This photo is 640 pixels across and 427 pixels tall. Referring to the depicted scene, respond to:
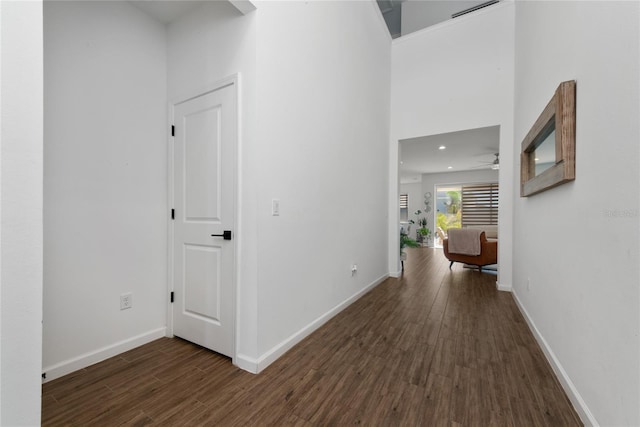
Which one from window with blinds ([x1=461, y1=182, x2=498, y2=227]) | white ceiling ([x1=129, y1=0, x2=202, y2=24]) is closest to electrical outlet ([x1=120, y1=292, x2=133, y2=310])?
white ceiling ([x1=129, y1=0, x2=202, y2=24])

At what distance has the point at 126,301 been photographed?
2.07 metres

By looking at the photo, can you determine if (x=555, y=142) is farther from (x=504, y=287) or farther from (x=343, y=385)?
(x=504, y=287)

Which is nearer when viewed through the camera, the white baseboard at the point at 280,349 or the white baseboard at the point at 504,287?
the white baseboard at the point at 280,349

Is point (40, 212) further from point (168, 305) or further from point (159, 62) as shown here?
point (159, 62)

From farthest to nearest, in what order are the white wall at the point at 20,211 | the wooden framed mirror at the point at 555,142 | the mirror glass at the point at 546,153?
the mirror glass at the point at 546,153, the wooden framed mirror at the point at 555,142, the white wall at the point at 20,211

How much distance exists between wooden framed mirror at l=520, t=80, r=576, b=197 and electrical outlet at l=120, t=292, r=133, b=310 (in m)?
3.16

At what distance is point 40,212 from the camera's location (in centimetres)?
84

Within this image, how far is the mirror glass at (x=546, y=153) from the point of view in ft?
6.00

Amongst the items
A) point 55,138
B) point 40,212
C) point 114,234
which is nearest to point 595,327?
point 40,212

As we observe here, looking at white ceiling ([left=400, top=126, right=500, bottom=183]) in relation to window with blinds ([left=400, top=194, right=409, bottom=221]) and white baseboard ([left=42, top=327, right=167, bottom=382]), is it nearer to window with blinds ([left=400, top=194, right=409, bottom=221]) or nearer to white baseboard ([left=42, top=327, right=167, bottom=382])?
window with blinds ([left=400, top=194, right=409, bottom=221])

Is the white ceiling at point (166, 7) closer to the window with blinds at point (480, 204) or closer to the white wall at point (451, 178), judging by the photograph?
the white wall at point (451, 178)

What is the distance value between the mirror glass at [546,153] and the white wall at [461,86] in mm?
1355

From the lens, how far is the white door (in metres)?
1.93

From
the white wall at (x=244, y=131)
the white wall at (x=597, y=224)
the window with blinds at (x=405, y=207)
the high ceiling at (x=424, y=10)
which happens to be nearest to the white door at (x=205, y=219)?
the white wall at (x=244, y=131)
